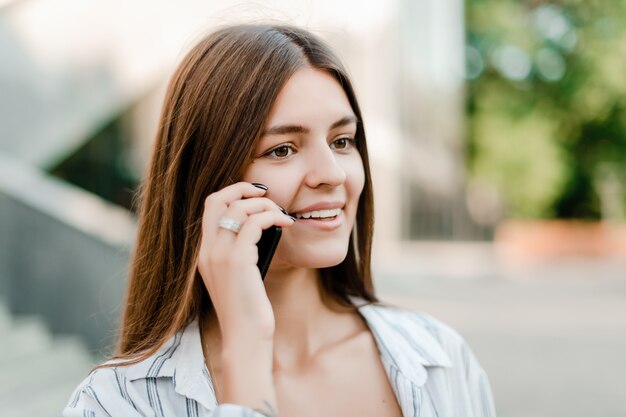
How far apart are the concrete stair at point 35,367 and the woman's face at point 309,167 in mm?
3626

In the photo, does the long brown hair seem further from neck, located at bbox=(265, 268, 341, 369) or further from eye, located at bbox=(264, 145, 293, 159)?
neck, located at bbox=(265, 268, 341, 369)

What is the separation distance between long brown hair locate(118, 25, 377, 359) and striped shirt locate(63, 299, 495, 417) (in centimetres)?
6

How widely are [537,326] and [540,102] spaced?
17.5m

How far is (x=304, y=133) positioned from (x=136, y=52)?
1070cm

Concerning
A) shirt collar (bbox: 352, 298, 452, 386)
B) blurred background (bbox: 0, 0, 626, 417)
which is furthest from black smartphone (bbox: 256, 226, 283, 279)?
blurred background (bbox: 0, 0, 626, 417)

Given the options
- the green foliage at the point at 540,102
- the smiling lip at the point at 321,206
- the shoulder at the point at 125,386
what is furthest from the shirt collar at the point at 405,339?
the green foliage at the point at 540,102

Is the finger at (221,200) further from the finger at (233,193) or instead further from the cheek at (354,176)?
the cheek at (354,176)

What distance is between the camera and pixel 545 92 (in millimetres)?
27047

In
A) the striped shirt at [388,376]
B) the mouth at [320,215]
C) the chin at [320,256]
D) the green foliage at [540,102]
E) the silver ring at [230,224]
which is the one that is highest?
the green foliage at [540,102]

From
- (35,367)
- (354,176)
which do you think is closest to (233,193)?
(354,176)

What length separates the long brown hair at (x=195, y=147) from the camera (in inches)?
70.7

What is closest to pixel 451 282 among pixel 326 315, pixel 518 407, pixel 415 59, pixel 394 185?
pixel 394 185

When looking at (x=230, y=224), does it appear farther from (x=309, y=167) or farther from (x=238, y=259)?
(x=309, y=167)

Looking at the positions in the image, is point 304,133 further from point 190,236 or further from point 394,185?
point 394,185
